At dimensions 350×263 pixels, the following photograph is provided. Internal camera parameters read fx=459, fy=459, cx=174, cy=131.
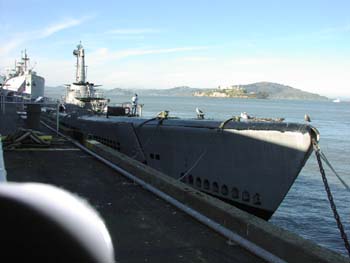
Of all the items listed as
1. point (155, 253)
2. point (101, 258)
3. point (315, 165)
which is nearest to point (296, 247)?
point (155, 253)

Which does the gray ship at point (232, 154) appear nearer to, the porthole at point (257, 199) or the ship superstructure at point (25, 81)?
the porthole at point (257, 199)

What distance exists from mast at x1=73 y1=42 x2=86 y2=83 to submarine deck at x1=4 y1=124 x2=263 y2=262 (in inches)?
985

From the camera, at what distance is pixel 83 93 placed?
34.5 metres

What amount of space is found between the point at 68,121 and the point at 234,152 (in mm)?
17660

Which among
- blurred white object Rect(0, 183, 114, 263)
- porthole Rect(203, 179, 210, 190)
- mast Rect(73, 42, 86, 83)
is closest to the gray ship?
porthole Rect(203, 179, 210, 190)

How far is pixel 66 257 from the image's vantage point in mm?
1447

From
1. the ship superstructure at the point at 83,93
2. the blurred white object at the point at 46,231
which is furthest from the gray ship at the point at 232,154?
the ship superstructure at the point at 83,93

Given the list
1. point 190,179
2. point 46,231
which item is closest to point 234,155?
point 190,179

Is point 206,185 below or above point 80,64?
below

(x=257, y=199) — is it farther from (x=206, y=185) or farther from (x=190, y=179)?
(x=190, y=179)

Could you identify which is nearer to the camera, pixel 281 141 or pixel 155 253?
pixel 155 253

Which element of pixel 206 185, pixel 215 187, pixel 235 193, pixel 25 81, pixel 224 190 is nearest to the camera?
pixel 235 193

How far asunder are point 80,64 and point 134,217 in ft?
106

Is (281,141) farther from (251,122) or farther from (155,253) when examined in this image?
(155,253)
